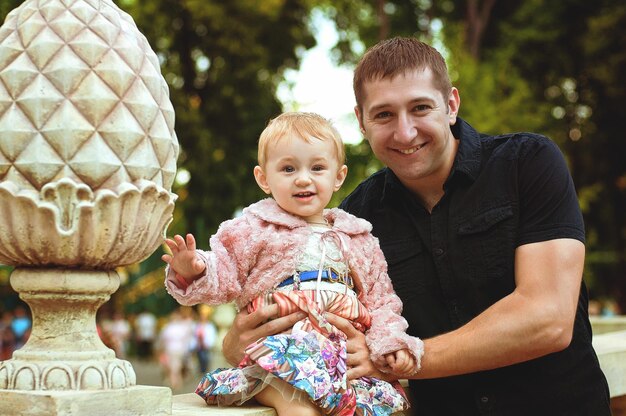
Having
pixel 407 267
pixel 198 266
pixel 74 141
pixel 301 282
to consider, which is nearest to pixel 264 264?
pixel 301 282

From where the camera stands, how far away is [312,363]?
9.87 feet

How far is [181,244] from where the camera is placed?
3053 millimetres

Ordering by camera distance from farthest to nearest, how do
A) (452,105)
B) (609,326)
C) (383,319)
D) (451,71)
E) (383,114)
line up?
(451,71)
(609,326)
(452,105)
(383,114)
(383,319)

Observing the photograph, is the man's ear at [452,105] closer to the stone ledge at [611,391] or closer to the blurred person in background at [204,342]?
the stone ledge at [611,391]

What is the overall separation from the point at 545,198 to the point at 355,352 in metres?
1.02

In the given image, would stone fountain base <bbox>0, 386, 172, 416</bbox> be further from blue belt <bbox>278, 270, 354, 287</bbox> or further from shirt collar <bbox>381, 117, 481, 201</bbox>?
shirt collar <bbox>381, 117, 481, 201</bbox>

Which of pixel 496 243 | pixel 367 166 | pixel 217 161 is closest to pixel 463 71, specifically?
pixel 367 166

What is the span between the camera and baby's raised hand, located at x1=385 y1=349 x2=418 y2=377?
3.27 metres

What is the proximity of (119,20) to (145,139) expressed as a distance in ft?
1.40

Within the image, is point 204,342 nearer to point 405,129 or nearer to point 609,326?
point 609,326

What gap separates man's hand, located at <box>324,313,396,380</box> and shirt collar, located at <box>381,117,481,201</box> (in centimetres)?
88

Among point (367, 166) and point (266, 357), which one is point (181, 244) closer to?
point (266, 357)

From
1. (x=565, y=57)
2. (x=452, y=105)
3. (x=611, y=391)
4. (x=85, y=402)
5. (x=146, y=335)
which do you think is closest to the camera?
(x=85, y=402)

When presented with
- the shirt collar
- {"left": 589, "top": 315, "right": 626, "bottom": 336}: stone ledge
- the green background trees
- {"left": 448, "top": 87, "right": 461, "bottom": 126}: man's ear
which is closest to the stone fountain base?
the shirt collar
